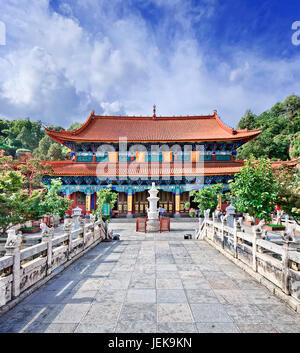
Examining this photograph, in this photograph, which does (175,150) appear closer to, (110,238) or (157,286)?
(110,238)

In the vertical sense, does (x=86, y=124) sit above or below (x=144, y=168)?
above

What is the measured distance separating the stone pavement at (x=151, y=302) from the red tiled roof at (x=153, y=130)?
1626 centimetres

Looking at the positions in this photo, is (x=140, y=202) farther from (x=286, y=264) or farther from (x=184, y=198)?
(x=286, y=264)

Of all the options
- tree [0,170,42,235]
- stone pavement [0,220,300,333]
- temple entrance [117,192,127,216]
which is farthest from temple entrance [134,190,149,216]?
stone pavement [0,220,300,333]

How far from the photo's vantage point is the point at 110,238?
40.0 feet

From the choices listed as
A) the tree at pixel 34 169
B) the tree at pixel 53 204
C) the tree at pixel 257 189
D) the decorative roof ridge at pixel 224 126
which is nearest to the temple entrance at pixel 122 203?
the tree at pixel 34 169

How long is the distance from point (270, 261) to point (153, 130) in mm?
20319

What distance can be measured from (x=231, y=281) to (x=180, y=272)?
4.65ft

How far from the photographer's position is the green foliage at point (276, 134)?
3922 cm

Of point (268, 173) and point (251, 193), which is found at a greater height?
point (268, 173)

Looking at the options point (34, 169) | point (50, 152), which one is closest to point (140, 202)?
point (34, 169)

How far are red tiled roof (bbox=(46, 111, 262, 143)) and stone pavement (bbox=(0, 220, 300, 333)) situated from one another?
16.3 metres

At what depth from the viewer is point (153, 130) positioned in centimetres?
2412
